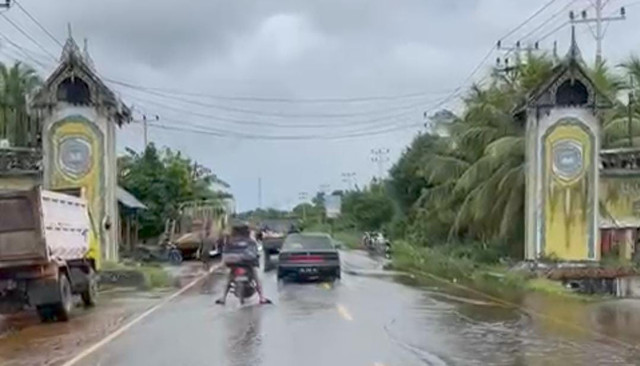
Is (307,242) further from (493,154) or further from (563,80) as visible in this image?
(563,80)

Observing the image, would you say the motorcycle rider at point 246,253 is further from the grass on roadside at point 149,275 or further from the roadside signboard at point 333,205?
the roadside signboard at point 333,205

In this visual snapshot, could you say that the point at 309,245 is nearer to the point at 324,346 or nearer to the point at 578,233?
the point at 578,233

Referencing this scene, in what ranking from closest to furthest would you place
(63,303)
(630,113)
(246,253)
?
(63,303) → (246,253) → (630,113)

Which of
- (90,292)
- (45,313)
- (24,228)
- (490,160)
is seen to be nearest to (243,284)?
(90,292)

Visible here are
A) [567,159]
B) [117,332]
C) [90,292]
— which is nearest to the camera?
[117,332]

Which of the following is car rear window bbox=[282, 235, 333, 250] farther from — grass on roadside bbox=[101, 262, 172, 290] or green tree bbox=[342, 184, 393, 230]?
green tree bbox=[342, 184, 393, 230]

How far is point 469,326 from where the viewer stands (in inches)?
787

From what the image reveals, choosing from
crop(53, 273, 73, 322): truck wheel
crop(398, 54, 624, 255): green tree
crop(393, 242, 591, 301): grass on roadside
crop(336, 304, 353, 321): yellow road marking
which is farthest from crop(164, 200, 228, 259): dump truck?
crop(53, 273, 73, 322): truck wheel

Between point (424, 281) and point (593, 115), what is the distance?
26.3 feet

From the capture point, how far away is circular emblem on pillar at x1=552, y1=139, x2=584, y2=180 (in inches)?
1304

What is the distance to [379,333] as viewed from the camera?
731 inches

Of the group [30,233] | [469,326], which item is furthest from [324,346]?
[30,233]

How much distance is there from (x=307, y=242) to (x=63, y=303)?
630 inches

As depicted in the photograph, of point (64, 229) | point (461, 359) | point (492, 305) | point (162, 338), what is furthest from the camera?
point (492, 305)
